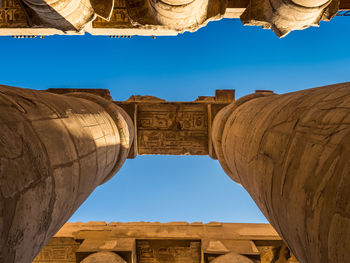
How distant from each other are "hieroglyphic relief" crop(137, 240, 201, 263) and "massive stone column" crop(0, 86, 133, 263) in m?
4.61

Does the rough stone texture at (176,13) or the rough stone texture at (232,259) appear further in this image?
the rough stone texture at (232,259)

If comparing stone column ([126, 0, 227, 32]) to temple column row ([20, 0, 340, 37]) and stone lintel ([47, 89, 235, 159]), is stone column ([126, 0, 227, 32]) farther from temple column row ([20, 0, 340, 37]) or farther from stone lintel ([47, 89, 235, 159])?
stone lintel ([47, 89, 235, 159])

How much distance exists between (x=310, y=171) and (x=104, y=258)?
566 centimetres

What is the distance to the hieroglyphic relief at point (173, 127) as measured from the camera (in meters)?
6.43

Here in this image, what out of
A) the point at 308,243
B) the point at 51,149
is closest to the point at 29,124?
the point at 51,149

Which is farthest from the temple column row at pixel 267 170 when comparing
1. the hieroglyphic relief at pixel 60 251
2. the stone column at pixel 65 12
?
the hieroglyphic relief at pixel 60 251

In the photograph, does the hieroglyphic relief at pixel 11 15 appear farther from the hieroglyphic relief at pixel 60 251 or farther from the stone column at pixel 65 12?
the hieroglyphic relief at pixel 60 251

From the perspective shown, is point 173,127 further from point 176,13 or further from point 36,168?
point 36,168

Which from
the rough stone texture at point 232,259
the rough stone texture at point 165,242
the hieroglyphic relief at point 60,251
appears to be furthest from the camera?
the hieroglyphic relief at point 60,251

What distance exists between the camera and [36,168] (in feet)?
4.82

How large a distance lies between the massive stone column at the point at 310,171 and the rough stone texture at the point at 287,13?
291 cm

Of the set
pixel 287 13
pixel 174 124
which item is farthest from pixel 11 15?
pixel 287 13

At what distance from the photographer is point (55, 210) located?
1.78 m

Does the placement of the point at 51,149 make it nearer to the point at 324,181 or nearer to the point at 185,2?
the point at 324,181
